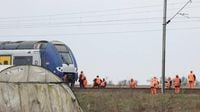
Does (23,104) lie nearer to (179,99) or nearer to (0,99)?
(0,99)

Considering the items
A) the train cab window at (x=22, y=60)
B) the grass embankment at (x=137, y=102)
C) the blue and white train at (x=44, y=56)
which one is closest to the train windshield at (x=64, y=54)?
the blue and white train at (x=44, y=56)

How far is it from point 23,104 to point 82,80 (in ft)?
65.2

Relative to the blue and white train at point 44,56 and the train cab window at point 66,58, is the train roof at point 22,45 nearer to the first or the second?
the blue and white train at point 44,56

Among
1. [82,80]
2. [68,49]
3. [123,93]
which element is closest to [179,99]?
[123,93]

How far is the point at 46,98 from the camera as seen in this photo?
67.7 ft

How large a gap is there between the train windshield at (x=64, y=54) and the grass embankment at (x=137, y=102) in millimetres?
5104

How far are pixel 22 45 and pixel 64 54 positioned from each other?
2678mm

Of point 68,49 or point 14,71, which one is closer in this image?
point 14,71

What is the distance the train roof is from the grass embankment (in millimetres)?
5555

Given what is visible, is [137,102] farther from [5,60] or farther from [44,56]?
[5,60]

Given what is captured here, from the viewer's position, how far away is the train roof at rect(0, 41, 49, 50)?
114 feet

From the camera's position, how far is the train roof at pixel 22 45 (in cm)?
3484

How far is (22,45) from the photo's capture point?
117 ft

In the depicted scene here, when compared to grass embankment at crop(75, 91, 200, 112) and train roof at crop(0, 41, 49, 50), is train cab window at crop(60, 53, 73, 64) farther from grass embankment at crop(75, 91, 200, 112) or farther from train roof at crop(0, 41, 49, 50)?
grass embankment at crop(75, 91, 200, 112)
